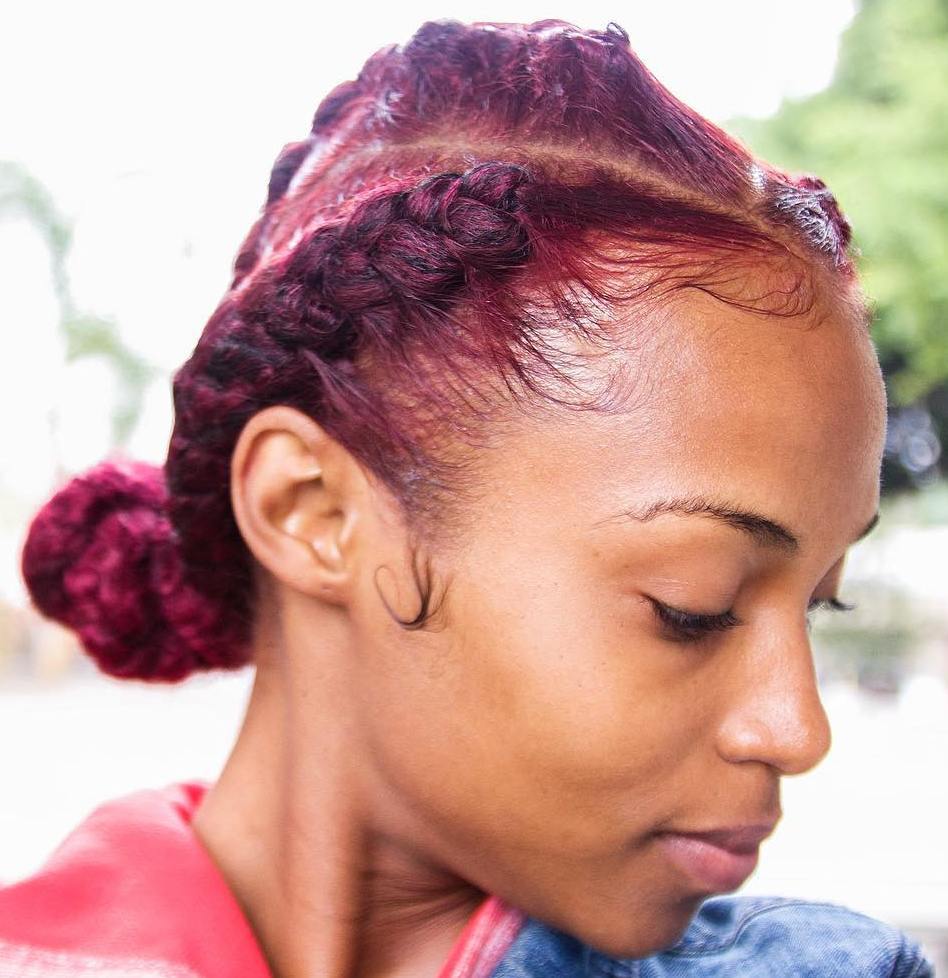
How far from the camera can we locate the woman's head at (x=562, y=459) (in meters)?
0.68

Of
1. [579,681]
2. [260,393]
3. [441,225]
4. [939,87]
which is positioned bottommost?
[579,681]

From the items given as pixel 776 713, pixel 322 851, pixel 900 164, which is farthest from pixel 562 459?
pixel 900 164

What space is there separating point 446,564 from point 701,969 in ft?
1.15

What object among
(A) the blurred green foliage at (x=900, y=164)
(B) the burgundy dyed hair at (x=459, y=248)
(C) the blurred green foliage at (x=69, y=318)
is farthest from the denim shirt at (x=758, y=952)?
(A) the blurred green foliage at (x=900, y=164)

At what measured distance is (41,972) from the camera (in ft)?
2.32

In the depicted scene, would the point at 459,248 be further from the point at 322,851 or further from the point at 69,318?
the point at 69,318

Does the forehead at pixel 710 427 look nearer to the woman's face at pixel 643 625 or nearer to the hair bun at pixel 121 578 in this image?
the woman's face at pixel 643 625

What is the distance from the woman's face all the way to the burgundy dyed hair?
4 cm

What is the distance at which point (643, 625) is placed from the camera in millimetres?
680

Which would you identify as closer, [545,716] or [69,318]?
[545,716]

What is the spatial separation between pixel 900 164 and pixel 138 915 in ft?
6.60

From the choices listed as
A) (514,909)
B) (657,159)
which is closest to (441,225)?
(657,159)

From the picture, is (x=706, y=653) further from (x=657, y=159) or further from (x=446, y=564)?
(x=657, y=159)

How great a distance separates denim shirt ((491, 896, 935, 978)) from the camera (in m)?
0.81
